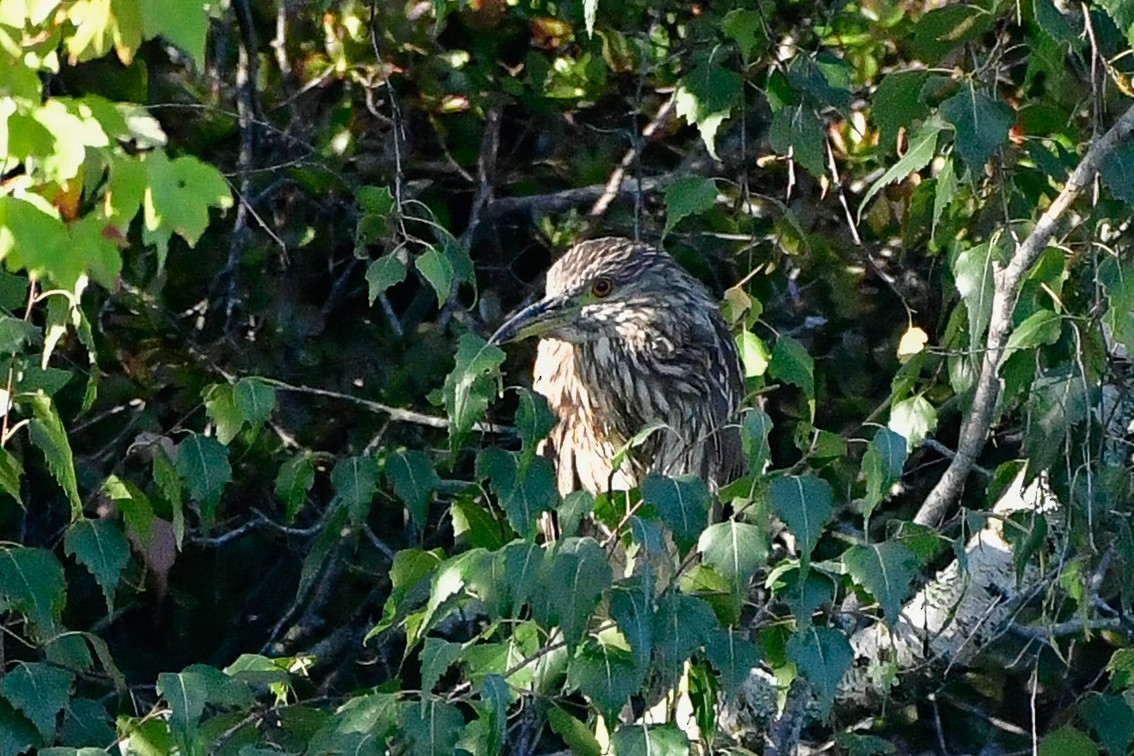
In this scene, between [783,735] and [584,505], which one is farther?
[783,735]

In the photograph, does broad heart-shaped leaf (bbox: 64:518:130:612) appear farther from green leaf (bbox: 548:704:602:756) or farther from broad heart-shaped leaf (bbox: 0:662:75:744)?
green leaf (bbox: 548:704:602:756)

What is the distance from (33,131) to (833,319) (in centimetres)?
251

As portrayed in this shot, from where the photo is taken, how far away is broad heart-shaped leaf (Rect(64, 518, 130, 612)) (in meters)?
2.50

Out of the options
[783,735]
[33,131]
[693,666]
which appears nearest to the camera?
[33,131]

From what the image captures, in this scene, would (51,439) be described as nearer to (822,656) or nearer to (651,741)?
(651,741)

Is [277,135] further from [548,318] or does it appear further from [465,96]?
[548,318]

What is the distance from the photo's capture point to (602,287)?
12.3ft

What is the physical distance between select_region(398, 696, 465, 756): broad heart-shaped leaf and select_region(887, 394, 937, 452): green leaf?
800mm

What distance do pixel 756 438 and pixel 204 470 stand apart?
0.81 meters

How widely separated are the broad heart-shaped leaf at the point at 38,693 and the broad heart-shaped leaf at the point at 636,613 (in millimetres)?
751

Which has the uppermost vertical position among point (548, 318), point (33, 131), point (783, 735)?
point (33, 131)

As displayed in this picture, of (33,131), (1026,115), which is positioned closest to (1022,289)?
(1026,115)

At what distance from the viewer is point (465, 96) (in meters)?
3.92

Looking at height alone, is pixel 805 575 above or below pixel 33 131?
below
